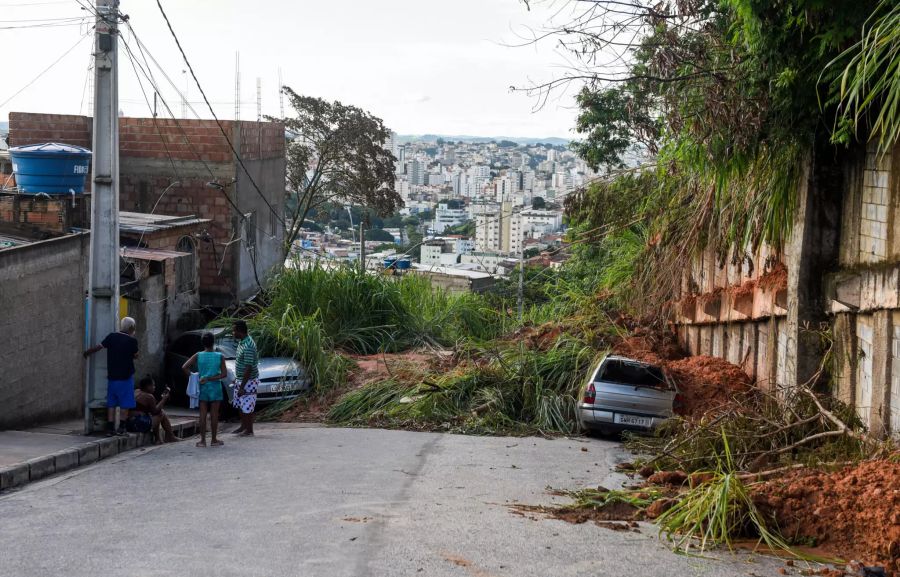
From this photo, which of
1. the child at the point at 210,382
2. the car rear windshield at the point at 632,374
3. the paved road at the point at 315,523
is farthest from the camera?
the car rear windshield at the point at 632,374

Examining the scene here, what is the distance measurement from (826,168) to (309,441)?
731 cm

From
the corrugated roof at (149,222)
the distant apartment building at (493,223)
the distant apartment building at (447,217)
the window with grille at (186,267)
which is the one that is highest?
the distant apartment building at (447,217)

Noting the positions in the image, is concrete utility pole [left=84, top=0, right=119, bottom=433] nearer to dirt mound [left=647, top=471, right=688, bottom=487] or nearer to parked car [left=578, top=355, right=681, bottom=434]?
parked car [left=578, top=355, right=681, bottom=434]

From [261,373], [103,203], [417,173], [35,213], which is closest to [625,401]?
[261,373]

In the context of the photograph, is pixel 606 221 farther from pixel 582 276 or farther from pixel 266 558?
pixel 266 558

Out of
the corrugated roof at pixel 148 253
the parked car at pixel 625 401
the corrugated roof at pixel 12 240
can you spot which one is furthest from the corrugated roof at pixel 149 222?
the parked car at pixel 625 401

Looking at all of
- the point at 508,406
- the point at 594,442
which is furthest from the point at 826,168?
the point at 508,406

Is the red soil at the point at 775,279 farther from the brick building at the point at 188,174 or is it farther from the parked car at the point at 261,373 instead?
the brick building at the point at 188,174

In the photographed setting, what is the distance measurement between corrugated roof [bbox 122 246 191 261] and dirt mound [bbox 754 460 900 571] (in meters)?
13.1

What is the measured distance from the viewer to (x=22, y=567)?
684cm

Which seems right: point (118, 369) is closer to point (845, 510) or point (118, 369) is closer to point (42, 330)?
point (42, 330)

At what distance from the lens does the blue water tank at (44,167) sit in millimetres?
18500

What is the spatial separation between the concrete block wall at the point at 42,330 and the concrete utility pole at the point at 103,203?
5.09ft

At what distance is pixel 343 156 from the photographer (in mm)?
41312
